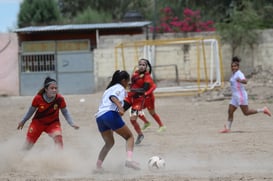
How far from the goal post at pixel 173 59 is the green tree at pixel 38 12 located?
1856cm

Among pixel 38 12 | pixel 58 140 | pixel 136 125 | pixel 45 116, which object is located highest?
pixel 38 12

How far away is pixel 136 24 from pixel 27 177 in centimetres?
2224

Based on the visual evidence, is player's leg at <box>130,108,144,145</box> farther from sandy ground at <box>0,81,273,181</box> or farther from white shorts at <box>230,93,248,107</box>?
white shorts at <box>230,93,248,107</box>

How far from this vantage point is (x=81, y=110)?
2195 centimetres

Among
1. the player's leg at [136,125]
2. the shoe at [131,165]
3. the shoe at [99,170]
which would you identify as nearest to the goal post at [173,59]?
the player's leg at [136,125]

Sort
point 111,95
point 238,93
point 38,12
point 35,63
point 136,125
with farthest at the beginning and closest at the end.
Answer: point 38,12, point 35,63, point 238,93, point 136,125, point 111,95

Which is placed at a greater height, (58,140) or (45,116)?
(45,116)

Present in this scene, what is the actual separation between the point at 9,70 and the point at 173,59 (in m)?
7.39

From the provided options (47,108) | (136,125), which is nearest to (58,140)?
(47,108)

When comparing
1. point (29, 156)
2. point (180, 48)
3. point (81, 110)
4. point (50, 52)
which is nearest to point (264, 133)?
point (29, 156)

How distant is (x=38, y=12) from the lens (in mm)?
45250

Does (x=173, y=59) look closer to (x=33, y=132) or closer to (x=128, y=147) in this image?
(x=33, y=132)

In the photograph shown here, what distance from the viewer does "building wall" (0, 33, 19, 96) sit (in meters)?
29.2

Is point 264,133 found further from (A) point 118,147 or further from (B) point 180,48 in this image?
(B) point 180,48
